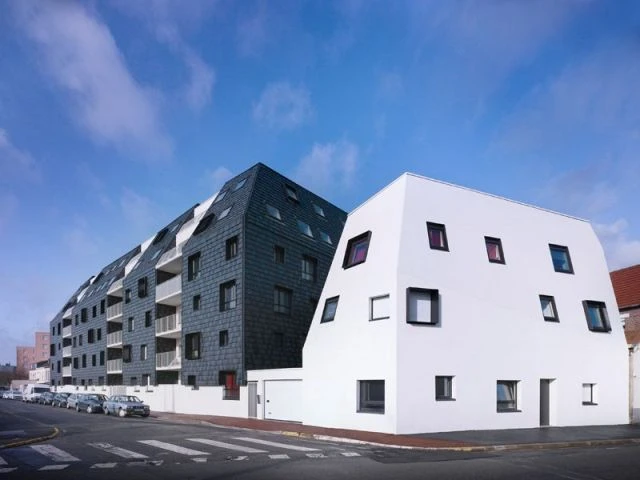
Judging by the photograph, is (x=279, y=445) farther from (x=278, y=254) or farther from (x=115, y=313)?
(x=115, y=313)

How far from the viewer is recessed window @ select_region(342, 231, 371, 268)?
2311 centimetres

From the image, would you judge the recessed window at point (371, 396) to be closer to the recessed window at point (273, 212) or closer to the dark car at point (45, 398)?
the recessed window at point (273, 212)

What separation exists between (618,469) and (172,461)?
940 cm

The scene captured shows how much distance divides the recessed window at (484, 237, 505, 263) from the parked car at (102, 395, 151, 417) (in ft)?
70.2

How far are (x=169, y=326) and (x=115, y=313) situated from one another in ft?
50.6

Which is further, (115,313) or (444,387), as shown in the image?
Answer: (115,313)

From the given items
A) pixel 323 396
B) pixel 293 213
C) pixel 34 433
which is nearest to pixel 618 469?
pixel 323 396

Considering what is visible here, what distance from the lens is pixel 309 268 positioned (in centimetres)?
3697

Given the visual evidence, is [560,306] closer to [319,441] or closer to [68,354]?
[319,441]

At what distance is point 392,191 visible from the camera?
22828 millimetres

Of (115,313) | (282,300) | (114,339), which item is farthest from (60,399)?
(282,300)

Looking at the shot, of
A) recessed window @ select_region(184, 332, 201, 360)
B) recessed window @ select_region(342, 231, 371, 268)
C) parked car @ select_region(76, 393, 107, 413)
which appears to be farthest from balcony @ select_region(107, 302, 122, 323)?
recessed window @ select_region(342, 231, 371, 268)

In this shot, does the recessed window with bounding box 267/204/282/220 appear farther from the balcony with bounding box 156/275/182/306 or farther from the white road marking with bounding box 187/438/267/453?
the white road marking with bounding box 187/438/267/453

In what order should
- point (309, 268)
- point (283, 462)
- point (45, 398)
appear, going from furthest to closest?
point (45, 398) < point (309, 268) < point (283, 462)
